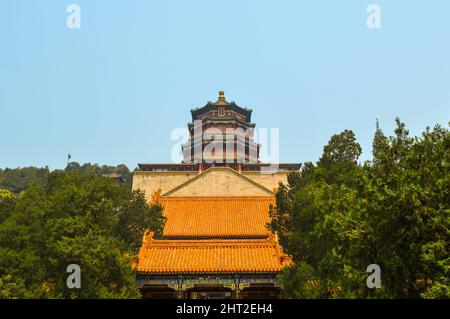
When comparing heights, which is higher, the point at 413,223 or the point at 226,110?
the point at 226,110

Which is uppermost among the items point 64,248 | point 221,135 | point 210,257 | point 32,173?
point 32,173

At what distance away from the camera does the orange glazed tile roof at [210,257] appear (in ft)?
66.0

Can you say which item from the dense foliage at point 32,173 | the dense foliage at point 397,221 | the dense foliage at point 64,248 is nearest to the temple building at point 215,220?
the dense foliage at point 64,248

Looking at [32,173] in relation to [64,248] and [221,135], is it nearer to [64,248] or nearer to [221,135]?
[221,135]

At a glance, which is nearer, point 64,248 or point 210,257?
point 64,248

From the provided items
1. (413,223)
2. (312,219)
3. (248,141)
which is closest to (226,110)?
(248,141)

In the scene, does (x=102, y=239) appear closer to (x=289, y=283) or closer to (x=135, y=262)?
(x=135, y=262)

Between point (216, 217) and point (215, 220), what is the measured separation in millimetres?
432

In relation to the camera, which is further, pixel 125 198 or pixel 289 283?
pixel 125 198

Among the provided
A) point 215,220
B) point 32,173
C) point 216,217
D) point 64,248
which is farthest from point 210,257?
point 32,173

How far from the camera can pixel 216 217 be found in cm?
2894

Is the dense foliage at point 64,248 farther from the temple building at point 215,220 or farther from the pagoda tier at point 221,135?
the pagoda tier at point 221,135
